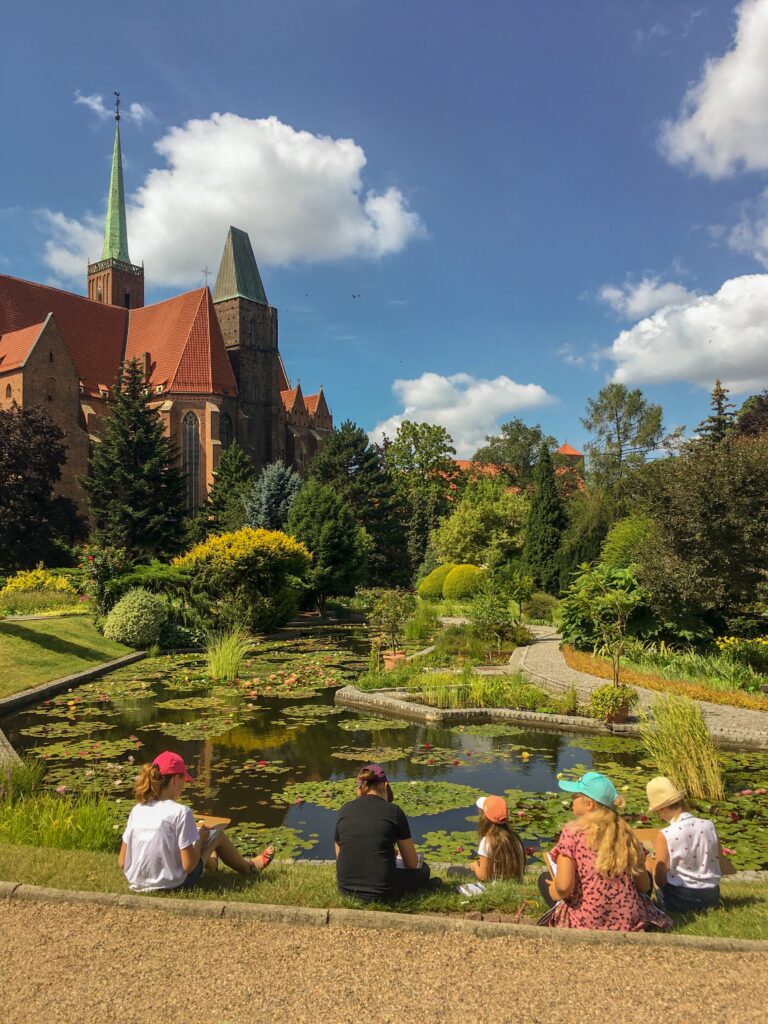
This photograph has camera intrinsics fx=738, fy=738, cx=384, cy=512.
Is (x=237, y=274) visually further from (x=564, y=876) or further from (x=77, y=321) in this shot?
(x=564, y=876)

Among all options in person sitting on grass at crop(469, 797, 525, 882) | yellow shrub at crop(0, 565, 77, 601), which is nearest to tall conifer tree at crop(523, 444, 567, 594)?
yellow shrub at crop(0, 565, 77, 601)

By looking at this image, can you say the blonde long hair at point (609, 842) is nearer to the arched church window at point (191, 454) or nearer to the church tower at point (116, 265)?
the arched church window at point (191, 454)

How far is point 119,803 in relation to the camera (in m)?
7.55

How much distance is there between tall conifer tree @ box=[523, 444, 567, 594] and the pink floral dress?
30.4m

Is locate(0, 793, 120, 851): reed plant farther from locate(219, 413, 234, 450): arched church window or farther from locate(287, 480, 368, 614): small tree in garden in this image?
locate(219, 413, 234, 450): arched church window

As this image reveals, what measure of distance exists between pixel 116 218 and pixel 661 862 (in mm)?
79595

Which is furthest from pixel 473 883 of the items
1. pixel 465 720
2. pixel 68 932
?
pixel 465 720

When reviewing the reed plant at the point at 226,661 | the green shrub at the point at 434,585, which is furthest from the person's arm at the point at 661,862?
the green shrub at the point at 434,585

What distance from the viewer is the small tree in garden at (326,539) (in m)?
30.6

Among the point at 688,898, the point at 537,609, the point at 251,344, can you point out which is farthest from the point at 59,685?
the point at 251,344

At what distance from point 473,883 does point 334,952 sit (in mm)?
1317

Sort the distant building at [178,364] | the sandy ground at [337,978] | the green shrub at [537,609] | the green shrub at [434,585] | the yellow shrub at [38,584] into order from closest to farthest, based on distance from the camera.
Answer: the sandy ground at [337,978]
the yellow shrub at [38,584]
the green shrub at [537,609]
the green shrub at [434,585]
the distant building at [178,364]

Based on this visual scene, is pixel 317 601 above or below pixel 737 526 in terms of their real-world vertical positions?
below

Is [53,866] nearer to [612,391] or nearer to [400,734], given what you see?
[400,734]
